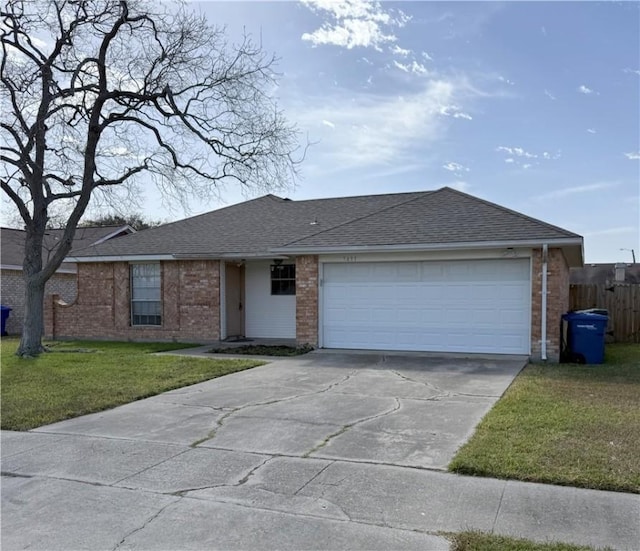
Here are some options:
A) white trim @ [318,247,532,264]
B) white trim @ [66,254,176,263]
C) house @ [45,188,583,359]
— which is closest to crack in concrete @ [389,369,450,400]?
house @ [45,188,583,359]

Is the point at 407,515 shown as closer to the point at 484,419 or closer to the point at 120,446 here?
the point at 484,419

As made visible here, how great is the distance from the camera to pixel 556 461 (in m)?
4.93

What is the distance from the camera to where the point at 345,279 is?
1365cm

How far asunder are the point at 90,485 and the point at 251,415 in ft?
8.42

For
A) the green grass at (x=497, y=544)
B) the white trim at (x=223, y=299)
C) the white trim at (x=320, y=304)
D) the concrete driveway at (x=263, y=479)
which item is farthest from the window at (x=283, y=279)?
the green grass at (x=497, y=544)

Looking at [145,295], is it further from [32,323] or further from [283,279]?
[283,279]

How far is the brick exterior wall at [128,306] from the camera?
16078mm

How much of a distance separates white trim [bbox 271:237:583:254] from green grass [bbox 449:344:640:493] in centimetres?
326

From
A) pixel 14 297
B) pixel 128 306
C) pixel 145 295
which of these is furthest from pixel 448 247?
pixel 14 297

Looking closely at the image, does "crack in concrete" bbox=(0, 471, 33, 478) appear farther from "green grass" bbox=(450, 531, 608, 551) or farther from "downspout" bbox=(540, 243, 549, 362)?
"downspout" bbox=(540, 243, 549, 362)

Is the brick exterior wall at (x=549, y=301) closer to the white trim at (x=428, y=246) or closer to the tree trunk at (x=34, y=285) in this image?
the white trim at (x=428, y=246)

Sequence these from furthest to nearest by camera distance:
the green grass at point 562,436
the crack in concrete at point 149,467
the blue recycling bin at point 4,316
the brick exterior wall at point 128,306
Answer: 1. the blue recycling bin at point 4,316
2. the brick exterior wall at point 128,306
3. the crack in concrete at point 149,467
4. the green grass at point 562,436

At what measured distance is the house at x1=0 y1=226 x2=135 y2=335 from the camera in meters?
22.3

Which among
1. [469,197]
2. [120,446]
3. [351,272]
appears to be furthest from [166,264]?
[120,446]
